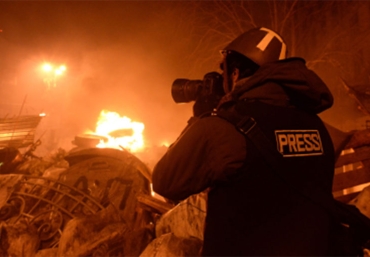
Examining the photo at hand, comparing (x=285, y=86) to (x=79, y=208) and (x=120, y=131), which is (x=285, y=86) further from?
(x=120, y=131)

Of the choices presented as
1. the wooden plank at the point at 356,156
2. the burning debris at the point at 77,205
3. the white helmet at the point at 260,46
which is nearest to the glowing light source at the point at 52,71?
the burning debris at the point at 77,205

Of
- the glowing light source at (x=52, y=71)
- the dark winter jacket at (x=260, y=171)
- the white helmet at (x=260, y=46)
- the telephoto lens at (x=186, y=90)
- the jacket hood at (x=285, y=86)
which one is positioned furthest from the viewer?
the glowing light source at (x=52, y=71)

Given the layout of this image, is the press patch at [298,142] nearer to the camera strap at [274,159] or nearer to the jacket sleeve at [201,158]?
the camera strap at [274,159]

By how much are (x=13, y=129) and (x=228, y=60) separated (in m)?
5.96

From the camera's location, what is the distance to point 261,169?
44.4 inches

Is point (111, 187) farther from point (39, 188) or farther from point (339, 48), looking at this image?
point (339, 48)

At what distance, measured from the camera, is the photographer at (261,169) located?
112 centimetres

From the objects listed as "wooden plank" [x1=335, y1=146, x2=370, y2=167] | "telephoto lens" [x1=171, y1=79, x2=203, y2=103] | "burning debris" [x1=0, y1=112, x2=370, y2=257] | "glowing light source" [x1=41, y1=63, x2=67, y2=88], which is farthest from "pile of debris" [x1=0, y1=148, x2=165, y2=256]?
"glowing light source" [x1=41, y1=63, x2=67, y2=88]

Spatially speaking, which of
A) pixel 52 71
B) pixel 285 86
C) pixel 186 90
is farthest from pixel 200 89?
pixel 52 71

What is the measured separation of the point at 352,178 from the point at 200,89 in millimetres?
3146

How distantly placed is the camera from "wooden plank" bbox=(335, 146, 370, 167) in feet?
9.87

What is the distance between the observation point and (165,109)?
17.6 metres

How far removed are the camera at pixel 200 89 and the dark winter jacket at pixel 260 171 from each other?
254mm

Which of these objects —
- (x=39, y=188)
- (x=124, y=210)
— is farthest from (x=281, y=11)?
(x=39, y=188)
